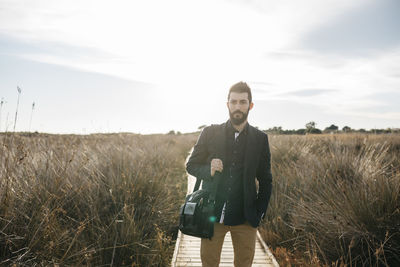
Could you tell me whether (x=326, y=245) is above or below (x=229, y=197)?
below

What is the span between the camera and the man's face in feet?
7.47

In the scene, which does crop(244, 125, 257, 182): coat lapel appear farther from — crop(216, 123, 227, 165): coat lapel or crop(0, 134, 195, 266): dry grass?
crop(0, 134, 195, 266): dry grass

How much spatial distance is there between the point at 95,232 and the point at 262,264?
2481 mm

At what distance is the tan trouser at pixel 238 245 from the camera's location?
2318 mm

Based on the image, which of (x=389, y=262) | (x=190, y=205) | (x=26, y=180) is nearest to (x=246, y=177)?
(x=190, y=205)

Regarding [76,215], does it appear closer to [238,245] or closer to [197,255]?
[197,255]

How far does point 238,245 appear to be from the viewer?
2367 mm

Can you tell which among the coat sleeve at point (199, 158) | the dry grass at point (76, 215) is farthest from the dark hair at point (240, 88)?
the dry grass at point (76, 215)

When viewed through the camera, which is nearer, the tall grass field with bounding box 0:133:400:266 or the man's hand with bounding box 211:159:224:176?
the man's hand with bounding box 211:159:224:176

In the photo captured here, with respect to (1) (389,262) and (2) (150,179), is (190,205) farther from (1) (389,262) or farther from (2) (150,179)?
(2) (150,179)

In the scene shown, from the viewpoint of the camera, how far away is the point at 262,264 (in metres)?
3.75

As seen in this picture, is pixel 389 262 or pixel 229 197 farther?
pixel 389 262

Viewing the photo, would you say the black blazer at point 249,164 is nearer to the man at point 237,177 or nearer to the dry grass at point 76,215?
the man at point 237,177

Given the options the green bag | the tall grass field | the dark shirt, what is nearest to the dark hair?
the dark shirt
